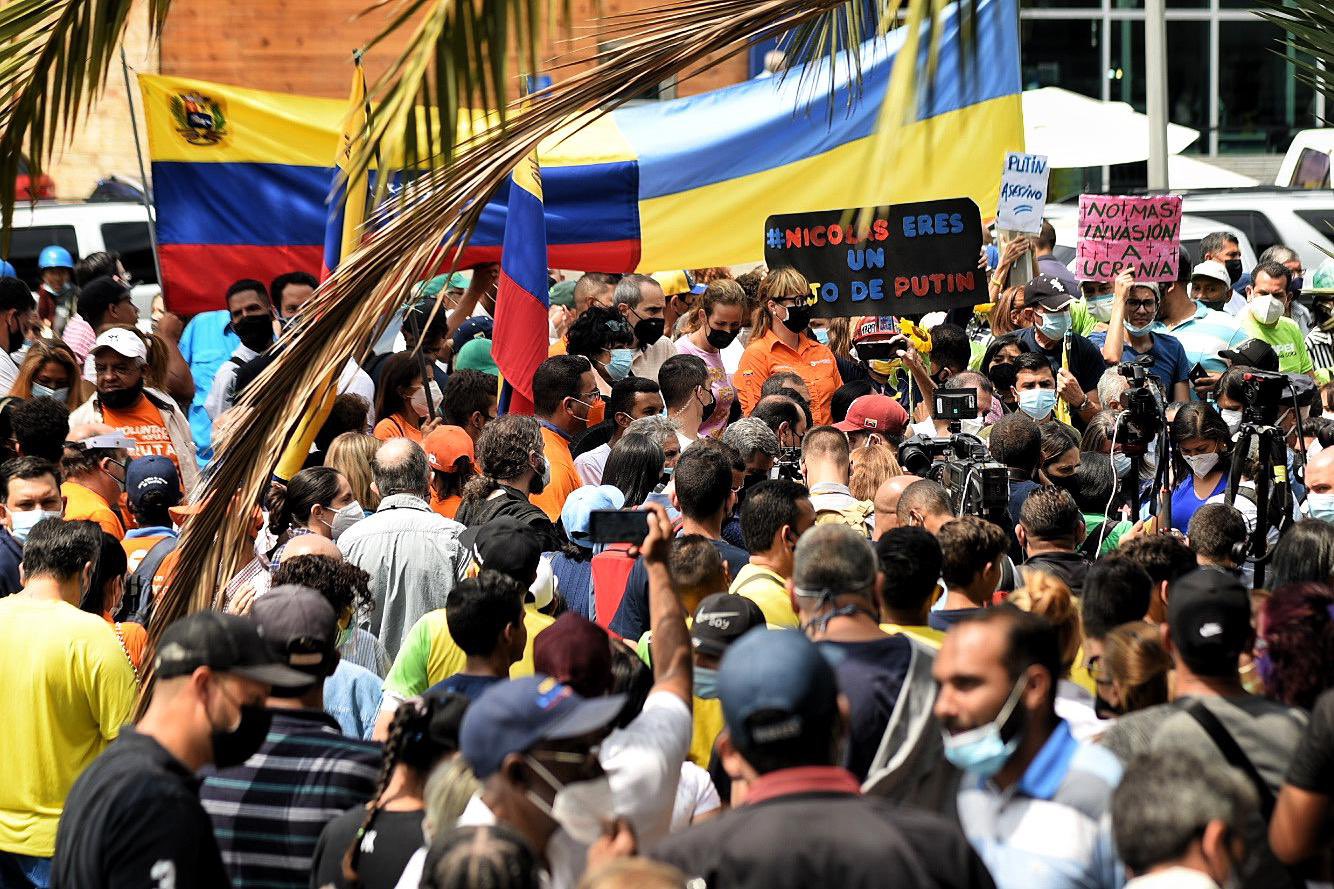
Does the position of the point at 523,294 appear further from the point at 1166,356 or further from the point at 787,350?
the point at 1166,356

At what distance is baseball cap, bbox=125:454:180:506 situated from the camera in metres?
7.46

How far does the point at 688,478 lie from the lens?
254 inches

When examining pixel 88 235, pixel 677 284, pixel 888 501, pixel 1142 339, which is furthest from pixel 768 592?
pixel 88 235

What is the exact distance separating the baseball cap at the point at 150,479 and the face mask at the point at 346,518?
2.44 ft

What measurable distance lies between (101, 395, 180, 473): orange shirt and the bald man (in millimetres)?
3599

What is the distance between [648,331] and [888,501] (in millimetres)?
3757

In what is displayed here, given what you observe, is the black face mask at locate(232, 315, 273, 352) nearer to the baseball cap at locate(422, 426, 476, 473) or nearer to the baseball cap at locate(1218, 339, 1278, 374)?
the baseball cap at locate(422, 426, 476, 473)

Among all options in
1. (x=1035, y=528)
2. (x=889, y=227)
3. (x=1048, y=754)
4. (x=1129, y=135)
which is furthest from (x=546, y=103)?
(x=1129, y=135)

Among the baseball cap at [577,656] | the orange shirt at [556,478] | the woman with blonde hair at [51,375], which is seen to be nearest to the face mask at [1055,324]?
the orange shirt at [556,478]

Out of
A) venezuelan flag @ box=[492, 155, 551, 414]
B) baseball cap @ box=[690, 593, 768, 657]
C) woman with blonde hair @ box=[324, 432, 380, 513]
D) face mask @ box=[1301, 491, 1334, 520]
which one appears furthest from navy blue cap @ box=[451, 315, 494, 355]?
baseball cap @ box=[690, 593, 768, 657]

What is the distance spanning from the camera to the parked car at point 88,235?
16.4m

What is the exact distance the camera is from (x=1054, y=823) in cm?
374

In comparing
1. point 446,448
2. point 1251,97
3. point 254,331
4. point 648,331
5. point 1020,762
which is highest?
point 1251,97

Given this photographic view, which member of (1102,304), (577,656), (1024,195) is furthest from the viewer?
(1024,195)
